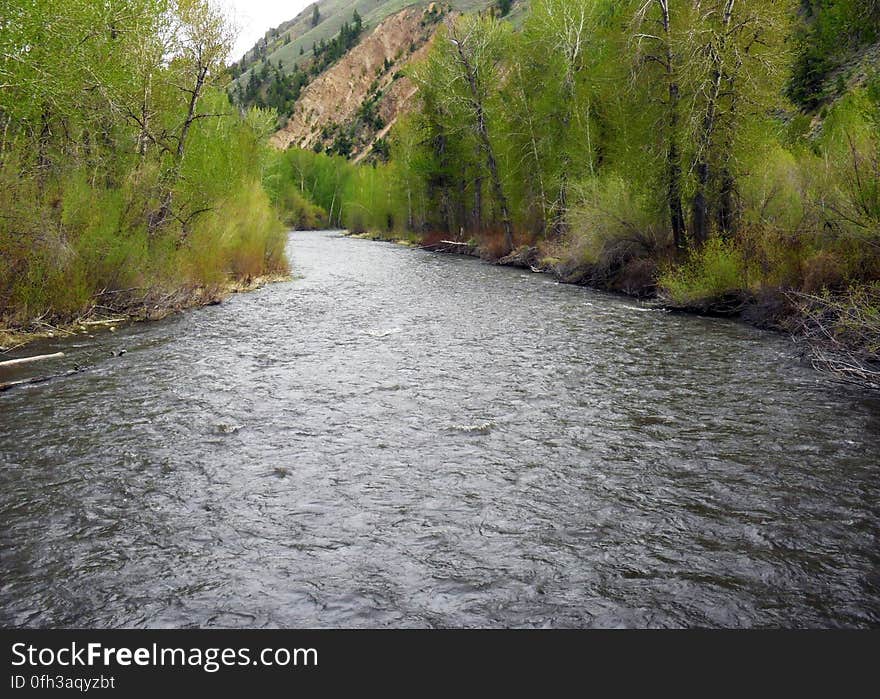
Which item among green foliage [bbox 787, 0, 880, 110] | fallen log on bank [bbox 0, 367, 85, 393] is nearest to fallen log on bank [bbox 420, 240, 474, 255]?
green foliage [bbox 787, 0, 880, 110]

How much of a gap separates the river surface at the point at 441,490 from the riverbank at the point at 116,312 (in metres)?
A: 1.10

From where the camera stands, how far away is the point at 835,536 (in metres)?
6.33

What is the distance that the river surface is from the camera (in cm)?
541

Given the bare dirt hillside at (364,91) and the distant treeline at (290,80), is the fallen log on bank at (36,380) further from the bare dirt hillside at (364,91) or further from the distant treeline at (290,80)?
the distant treeline at (290,80)

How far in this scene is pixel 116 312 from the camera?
19.1 metres

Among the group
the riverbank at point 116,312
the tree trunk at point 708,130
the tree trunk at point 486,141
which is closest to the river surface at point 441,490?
the riverbank at point 116,312

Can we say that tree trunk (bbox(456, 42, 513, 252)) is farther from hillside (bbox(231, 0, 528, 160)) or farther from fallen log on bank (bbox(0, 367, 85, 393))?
hillside (bbox(231, 0, 528, 160))

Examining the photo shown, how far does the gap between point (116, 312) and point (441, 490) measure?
1492cm

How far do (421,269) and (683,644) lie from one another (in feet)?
99.8

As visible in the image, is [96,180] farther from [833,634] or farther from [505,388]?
[833,634]

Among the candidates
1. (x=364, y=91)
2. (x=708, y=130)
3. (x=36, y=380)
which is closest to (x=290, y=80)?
(x=364, y=91)

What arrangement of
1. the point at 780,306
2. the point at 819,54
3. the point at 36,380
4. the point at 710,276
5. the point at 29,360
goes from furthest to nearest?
the point at 819,54 → the point at 710,276 → the point at 780,306 → the point at 29,360 → the point at 36,380

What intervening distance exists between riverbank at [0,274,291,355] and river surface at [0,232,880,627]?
3.60ft

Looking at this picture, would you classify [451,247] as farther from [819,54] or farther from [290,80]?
[290,80]
